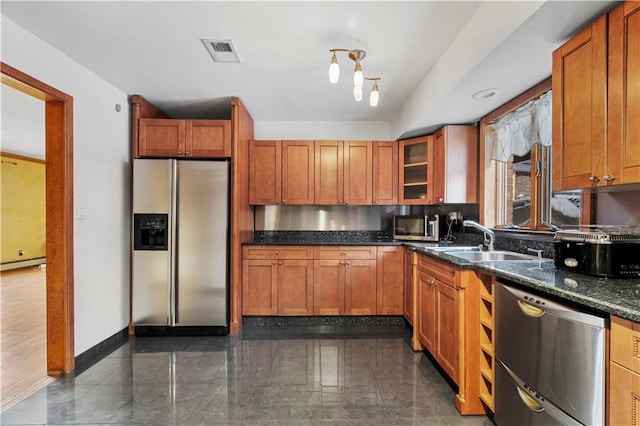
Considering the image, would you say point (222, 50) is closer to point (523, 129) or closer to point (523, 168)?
point (523, 129)

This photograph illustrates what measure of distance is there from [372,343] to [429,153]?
2.14 meters

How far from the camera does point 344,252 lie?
11.4ft

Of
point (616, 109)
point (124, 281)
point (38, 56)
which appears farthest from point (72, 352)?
point (616, 109)

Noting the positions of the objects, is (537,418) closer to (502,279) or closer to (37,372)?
(502,279)

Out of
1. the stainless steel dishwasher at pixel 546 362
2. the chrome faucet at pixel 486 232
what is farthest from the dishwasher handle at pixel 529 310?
the chrome faucet at pixel 486 232

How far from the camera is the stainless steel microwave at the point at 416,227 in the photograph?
11.6 feet

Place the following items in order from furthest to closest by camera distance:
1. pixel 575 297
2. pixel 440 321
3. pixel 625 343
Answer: pixel 440 321, pixel 575 297, pixel 625 343

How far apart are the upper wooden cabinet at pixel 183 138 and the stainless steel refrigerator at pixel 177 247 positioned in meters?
0.19

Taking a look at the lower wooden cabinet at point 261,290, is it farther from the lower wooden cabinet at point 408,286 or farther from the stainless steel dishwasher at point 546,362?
the stainless steel dishwasher at point 546,362

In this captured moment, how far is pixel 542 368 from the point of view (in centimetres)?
132

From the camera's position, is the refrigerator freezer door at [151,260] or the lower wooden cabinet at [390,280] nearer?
the refrigerator freezer door at [151,260]

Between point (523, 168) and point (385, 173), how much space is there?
5.01 feet

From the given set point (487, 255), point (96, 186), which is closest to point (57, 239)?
point (96, 186)

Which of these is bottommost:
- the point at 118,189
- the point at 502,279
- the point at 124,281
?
the point at 124,281
